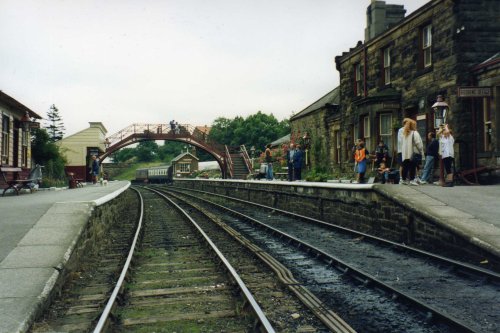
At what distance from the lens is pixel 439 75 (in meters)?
15.2

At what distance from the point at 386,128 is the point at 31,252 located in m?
15.8

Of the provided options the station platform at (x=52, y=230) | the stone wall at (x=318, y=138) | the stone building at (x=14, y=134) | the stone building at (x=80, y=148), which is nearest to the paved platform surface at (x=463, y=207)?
the station platform at (x=52, y=230)

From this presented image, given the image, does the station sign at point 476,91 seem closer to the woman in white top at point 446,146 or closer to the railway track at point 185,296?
the woman in white top at point 446,146

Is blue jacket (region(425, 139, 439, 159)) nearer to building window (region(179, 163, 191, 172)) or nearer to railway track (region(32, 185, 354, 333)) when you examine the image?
railway track (region(32, 185, 354, 333))

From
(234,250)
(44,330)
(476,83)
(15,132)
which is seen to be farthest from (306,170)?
(44,330)

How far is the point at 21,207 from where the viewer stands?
977 cm

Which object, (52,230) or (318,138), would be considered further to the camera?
(318,138)

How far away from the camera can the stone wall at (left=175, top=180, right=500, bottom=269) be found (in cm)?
709

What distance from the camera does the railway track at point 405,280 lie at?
443 cm

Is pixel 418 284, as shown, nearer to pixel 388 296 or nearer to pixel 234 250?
pixel 388 296

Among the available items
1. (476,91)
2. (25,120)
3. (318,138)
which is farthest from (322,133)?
(25,120)

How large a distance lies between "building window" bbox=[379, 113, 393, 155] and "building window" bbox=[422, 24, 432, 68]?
9.58ft

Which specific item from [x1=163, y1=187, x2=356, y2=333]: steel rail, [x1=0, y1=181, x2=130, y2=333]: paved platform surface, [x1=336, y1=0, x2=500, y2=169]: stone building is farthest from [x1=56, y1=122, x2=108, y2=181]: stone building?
[x1=163, y1=187, x2=356, y2=333]: steel rail

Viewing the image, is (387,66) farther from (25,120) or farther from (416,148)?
(25,120)
